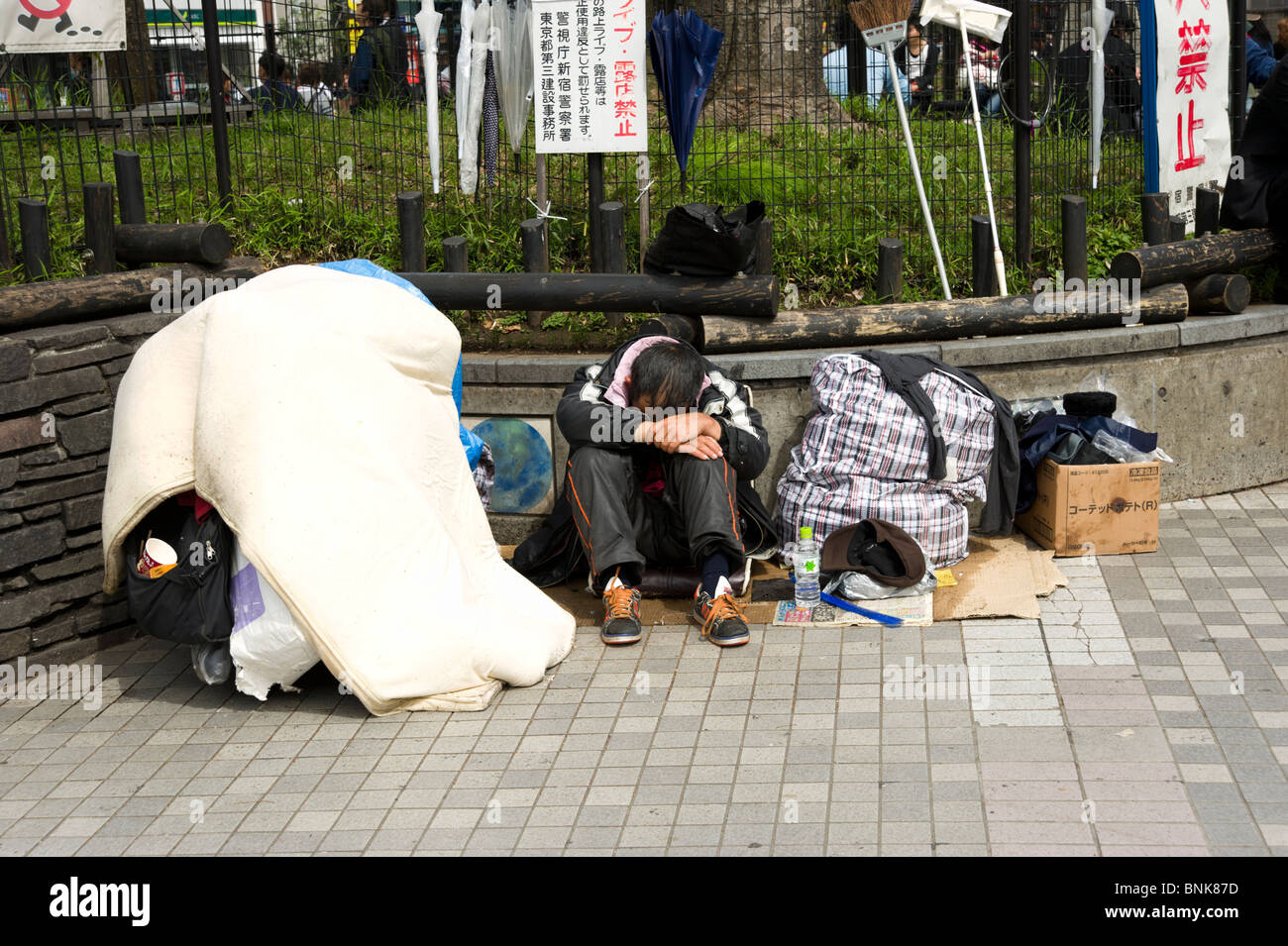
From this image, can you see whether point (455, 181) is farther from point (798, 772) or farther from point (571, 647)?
point (798, 772)

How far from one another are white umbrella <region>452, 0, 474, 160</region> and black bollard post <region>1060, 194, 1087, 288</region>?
3.27 meters

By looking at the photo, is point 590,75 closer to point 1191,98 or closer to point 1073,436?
point 1073,436

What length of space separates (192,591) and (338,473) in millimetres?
739

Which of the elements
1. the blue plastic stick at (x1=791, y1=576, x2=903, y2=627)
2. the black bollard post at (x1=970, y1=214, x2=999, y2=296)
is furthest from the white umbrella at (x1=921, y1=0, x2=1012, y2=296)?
the blue plastic stick at (x1=791, y1=576, x2=903, y2=627)

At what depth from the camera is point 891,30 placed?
23.1 feet

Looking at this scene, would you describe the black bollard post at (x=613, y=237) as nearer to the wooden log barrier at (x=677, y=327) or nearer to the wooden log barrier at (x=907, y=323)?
the wooden log barrier at (x=677, y=327)

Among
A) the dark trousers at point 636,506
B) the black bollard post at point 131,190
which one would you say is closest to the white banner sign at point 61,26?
the black bollard post at point 131,190

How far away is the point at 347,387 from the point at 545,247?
2.33 meters

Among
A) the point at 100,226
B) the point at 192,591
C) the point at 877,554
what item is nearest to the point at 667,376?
the point at 877,554

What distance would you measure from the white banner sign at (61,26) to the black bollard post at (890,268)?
390 cm

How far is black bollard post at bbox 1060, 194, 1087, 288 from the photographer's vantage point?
7238 millimetres

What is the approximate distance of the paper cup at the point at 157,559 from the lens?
16.6ft

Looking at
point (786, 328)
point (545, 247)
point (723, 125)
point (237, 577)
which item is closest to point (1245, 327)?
point (786, 328)

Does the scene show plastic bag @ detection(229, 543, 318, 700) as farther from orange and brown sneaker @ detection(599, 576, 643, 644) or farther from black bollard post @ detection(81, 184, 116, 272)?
black bollard post @ detection(81, 184, 116, 272)
